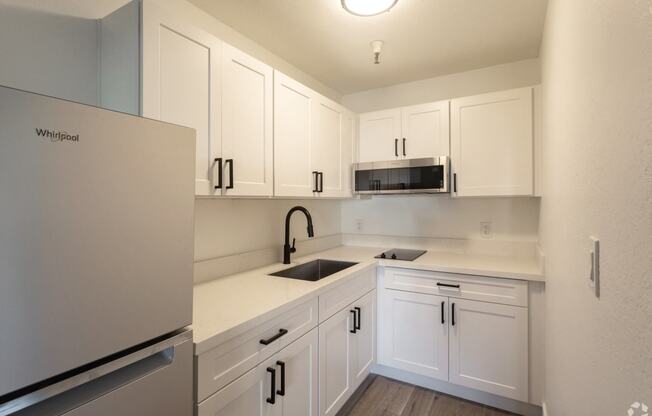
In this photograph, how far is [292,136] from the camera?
1955 millimetres

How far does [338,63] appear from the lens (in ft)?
8.00

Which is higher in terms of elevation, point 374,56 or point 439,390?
point 374,56

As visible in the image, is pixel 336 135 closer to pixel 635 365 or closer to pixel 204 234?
pixel 204 234

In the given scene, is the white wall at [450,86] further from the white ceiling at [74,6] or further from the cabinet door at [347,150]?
the white ceiling at [74,6]

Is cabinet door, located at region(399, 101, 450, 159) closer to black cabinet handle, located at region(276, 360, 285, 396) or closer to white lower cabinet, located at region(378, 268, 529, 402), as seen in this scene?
white lower cabinet, located at region(378, 268, 529, 402)

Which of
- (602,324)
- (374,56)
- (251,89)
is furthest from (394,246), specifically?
(602,324)

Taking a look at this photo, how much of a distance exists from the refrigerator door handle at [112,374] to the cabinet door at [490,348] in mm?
1757

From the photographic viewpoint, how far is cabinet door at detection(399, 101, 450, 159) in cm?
237

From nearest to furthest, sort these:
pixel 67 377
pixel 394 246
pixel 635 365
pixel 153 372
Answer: pixel 635 365 < pixel 67 377 < pixel 153 372 < pixel 394 246

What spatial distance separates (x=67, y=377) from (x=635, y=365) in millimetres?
1083

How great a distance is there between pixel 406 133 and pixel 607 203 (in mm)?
1941

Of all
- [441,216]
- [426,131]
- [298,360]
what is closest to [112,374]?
[298,360]

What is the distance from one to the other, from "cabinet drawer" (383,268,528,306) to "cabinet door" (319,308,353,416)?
0.51m

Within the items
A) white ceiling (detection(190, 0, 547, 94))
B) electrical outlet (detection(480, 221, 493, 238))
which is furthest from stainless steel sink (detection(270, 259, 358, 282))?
white ceiling (detection(190, 0, 547, 94))
